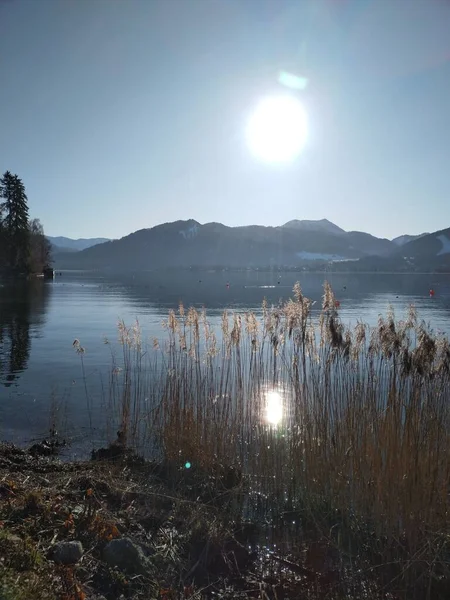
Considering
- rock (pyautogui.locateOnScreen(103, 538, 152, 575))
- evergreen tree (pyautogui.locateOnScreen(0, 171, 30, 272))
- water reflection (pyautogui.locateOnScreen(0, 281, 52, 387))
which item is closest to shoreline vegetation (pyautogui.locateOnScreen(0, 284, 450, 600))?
rock (pyautogui.locateOnScreen(103, 538, 152, 575))

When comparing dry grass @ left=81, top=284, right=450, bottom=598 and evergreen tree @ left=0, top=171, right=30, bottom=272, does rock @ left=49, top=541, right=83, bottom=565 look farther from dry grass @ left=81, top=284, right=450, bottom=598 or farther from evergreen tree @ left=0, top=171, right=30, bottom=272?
evergreen tree @ left=0, top=171, right=30, bottom=272

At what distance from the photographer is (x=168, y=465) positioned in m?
8.70

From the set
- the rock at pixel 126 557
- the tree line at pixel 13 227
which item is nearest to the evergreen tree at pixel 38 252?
the tree line at pixel 13 227

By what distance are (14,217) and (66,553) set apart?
286 ft

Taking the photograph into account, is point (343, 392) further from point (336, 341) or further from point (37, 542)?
point (37, 542)

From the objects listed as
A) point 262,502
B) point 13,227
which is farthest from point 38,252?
point 262,502

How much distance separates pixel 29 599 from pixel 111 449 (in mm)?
5486

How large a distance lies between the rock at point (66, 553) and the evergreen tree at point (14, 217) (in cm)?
8514

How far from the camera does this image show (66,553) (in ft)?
16.2

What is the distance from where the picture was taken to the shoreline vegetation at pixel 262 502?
17.2 feet

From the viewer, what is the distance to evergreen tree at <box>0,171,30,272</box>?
271ft

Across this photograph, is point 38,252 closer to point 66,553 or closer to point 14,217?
point 14,217

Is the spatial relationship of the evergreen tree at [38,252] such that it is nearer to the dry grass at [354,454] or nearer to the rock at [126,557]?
the dry grass at [354,454]

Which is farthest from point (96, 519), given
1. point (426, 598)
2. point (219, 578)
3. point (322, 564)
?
point (426, 598)
